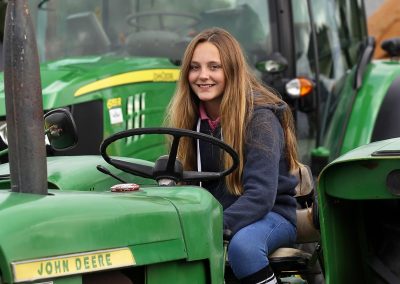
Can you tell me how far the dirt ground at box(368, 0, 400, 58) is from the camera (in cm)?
1248

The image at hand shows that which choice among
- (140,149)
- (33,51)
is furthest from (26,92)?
(140,149)

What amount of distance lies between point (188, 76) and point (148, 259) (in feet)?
3.86

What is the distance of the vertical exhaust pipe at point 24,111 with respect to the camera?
2646 millimetres

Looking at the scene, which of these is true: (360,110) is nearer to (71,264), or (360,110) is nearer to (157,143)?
(157,143)

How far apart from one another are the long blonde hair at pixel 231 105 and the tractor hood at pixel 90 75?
163 cm

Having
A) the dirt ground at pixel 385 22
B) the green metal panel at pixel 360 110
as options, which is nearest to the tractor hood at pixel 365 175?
the green metal panel at pixel 360 110

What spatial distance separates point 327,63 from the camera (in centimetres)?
664

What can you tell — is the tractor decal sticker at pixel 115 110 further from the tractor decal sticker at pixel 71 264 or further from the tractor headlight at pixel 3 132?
the tractor decal sticker at pixel 71 264

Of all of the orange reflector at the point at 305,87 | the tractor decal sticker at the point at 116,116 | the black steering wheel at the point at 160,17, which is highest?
the black steering wheel at the point at 160,17

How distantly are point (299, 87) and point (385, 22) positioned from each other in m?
6.68

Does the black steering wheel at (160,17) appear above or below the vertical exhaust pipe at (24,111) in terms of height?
below

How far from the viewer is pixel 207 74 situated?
364 cm

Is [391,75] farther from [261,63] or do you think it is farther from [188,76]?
[188,76]

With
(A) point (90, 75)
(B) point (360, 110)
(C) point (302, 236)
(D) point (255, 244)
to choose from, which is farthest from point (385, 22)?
(D) point (255, 244)
